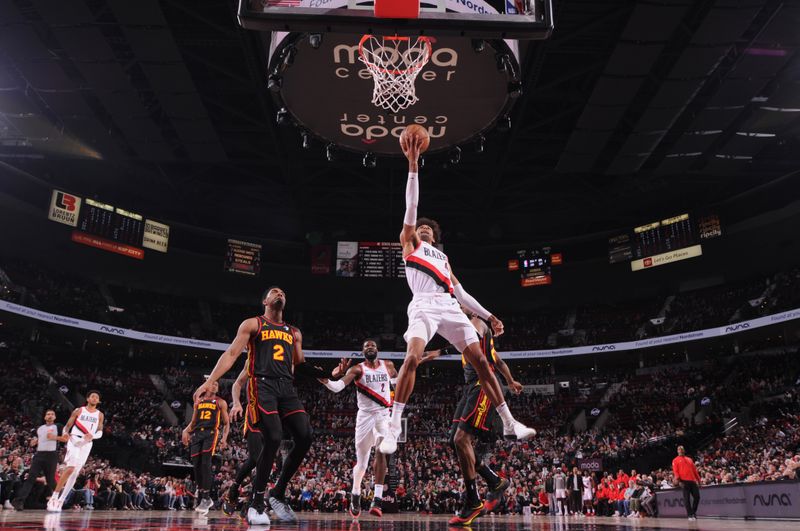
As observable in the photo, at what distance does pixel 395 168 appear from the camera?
2502cm

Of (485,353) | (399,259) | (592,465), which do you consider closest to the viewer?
(485,353)

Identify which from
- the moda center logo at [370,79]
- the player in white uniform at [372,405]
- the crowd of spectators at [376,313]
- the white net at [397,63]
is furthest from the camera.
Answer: the crowd of spectators at [376,313]

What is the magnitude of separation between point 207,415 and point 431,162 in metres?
16.4

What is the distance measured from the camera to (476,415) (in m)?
6.43

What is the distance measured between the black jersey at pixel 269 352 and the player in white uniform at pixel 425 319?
1177mm

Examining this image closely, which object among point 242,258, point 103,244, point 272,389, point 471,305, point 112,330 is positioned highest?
point 242,258

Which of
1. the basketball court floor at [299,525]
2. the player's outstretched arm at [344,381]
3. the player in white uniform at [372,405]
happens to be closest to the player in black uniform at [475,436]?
the basketball court floor at [299,525]

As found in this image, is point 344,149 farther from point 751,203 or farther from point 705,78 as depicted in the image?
point 751,203

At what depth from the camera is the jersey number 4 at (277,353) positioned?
5.84m

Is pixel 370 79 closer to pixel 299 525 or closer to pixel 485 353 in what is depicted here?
pixel 485 353

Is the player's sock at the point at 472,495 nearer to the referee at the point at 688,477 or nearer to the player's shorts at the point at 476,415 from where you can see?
the player's shorts at the point at 476,415

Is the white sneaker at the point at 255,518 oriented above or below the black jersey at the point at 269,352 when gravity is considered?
below

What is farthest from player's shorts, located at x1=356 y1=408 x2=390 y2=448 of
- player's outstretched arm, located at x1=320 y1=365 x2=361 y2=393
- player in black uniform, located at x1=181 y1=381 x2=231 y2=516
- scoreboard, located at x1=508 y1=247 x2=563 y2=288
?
scoreboard, located at x1=508 y1=247 x2=563 y2=288

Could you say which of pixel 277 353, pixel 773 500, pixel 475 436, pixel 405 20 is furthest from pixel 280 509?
pixel 773 500
